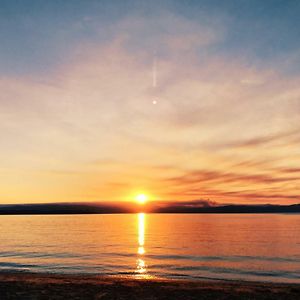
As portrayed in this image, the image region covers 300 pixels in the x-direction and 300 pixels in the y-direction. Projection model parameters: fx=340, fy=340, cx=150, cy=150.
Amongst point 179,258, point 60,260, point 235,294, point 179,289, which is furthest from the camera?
point 179,258

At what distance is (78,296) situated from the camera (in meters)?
23.1

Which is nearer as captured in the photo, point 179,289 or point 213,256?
point 179,289

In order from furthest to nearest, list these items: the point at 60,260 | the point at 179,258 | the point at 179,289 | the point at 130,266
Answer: the point at 179,258 < the point at 60,260 < the point at 130,266 < the point at 179,289

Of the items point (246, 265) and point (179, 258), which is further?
point (179, 258)

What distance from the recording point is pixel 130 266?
157 ft

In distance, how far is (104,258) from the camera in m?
56.9

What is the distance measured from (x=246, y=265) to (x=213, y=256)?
11043 millimetres

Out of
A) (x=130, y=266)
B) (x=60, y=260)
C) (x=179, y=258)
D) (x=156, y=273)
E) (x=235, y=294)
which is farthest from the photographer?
(x=179, y=258)

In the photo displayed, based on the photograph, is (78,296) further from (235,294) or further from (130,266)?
(130,266)

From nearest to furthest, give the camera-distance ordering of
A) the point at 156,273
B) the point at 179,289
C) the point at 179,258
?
the point at 179,289, the point at 156,273, the point at 179,258

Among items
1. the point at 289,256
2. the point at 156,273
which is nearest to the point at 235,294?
the point at 156,273

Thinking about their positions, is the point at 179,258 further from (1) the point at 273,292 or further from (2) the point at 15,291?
(2) the point at 15,291

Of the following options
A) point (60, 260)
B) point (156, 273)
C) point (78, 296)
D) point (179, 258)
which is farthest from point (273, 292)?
point (60, 260)

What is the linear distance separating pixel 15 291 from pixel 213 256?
4285 centimetres
